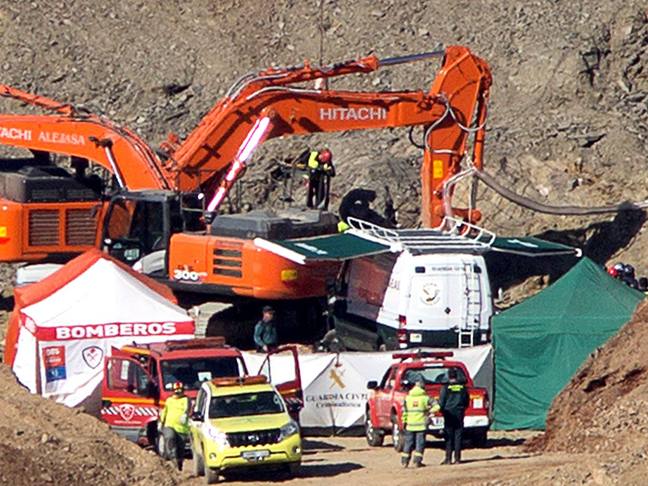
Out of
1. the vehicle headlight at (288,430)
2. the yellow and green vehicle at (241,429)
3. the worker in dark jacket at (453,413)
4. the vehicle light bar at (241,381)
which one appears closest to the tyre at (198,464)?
the yellow and green vehicle at (241,429)

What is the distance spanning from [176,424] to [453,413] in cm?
372

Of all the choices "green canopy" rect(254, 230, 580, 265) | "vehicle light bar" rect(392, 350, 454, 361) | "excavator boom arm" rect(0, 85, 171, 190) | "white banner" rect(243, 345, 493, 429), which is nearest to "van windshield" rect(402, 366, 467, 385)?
"vehicle light bar" rect(392, 350, 454, 361)

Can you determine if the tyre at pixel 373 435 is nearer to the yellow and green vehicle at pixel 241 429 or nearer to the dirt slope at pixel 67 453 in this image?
the yellow and green vehicle at pixel 241 429

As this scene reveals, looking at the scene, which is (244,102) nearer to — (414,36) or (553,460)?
(553,460)

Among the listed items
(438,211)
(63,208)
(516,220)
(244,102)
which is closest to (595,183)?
(516,220)

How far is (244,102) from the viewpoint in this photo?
110 ft

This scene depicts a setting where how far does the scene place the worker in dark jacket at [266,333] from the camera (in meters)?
28.6

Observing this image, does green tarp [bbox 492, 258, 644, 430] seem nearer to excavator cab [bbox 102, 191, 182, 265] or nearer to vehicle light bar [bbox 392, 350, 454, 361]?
vehicle light bar [bbox 392, 350, 454, 361]

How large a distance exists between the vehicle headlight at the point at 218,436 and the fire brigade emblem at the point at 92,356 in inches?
197

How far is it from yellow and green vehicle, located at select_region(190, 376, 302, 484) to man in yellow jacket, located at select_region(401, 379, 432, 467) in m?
1.58

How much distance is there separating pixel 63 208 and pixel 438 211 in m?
7.16

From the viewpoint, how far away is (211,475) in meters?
22.6

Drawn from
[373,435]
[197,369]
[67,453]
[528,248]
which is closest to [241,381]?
[197,369]

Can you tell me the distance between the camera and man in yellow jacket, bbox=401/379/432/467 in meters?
23.7
